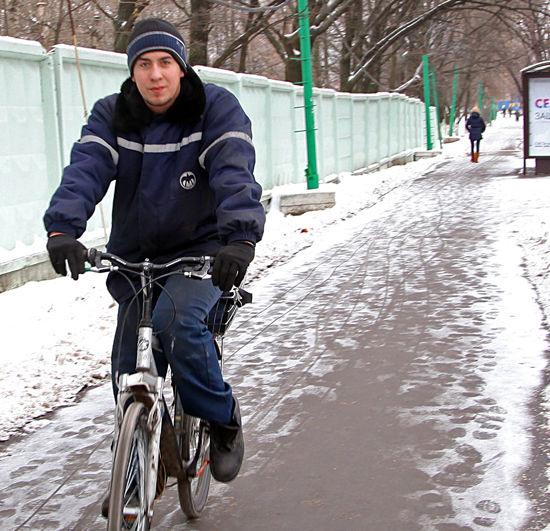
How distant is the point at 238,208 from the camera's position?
3.09 meters

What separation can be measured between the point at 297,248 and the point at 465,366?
6.03 m

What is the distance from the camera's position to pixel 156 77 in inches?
129

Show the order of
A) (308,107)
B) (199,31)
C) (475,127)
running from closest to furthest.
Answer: (308,107) → (199,31) → (475,127)

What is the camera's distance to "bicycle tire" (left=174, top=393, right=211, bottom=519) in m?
3.38

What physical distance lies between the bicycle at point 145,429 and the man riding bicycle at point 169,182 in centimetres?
11

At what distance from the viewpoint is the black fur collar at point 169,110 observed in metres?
3.31

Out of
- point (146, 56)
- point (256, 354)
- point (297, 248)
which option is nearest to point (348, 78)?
point (297, 248)

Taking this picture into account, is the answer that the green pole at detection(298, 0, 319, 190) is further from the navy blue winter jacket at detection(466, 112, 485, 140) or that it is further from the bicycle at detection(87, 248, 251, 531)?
the navy blue winter jacket at detection(466, 112, 485, 140)

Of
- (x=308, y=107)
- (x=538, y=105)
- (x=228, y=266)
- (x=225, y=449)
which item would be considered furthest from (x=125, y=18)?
(x=228, y=266)

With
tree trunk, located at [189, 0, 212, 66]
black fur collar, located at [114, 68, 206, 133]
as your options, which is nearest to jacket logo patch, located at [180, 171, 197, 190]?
black fur collar, located at [114, 68, 206, 133]

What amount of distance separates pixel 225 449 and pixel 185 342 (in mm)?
649

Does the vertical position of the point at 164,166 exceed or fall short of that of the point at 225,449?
it exceeds it

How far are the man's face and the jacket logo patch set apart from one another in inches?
11.1

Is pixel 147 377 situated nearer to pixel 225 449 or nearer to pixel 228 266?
pixel 228 266
